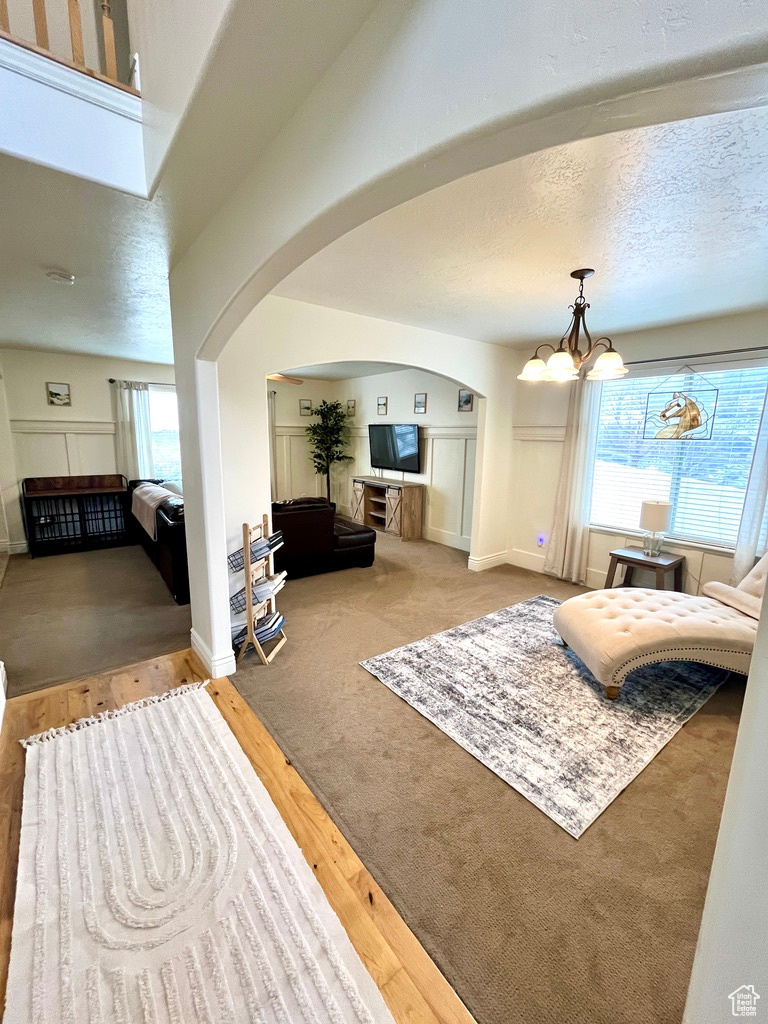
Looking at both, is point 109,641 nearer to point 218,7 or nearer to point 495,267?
point 218,7

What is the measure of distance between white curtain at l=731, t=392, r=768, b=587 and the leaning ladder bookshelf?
12.0ft

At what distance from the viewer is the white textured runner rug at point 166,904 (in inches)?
45.8

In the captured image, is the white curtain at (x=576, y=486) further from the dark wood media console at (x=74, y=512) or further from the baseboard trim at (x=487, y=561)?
the dark wood media console at (x=74, y=512)

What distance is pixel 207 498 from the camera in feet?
8.33

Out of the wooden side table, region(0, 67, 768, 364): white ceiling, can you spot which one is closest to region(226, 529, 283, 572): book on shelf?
region(0, 67, 768, 364): white ceiling

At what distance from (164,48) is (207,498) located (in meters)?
1.91

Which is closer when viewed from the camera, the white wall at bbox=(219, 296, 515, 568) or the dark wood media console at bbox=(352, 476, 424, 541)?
the white wall at bbox=(219, 296, 515, 568)

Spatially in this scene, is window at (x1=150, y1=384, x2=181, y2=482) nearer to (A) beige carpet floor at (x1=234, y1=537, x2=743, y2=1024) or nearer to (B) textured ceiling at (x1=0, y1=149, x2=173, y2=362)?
(B) textured ceiling at (x1=0, y1=149, x2=173, y2=362)

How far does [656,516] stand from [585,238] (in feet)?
8.16

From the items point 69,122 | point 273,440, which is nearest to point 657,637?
point 69,122

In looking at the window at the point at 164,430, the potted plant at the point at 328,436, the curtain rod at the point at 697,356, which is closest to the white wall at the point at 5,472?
the window at the point at 164,430

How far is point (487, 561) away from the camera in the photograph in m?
5.04

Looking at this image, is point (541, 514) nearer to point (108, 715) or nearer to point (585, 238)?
point (585, 238)

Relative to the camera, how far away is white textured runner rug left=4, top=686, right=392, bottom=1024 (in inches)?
45.8
